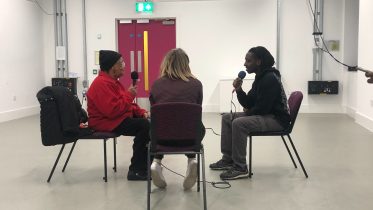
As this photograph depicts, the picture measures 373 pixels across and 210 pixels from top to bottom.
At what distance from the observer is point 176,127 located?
9.13 feet

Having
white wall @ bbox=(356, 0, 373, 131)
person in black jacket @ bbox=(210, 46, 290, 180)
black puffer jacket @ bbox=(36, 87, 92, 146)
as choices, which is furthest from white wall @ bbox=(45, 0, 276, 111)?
black puffer jacket @ bbox=(36, 87, 92, 146)

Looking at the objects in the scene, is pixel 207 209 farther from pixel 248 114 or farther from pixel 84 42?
pixel 84 42

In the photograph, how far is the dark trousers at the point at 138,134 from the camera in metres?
3.50

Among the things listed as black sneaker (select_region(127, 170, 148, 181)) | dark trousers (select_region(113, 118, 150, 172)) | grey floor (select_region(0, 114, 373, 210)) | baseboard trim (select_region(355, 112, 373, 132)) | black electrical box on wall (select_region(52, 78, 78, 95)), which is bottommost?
grey floor (select_region(0, 114, 373, 210))

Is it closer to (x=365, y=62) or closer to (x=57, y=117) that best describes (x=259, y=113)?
(x=57, y=117)

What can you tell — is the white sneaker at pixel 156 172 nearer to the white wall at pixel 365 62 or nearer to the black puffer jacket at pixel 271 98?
the black puffer jacket at pixel 271 98

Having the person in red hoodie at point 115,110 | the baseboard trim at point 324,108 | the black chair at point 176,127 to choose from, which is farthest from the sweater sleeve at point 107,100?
the baseboard trim at point 324,108

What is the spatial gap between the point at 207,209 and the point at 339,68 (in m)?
6.40

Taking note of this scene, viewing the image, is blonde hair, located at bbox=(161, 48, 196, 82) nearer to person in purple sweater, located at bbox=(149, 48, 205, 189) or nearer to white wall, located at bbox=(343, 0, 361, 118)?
person in purple sweater, located at bbox=(149, 48, 205, 189)

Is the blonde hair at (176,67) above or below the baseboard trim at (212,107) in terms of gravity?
above

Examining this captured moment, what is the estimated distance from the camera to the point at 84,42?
8914mm

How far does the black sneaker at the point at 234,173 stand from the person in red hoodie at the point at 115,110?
71cm

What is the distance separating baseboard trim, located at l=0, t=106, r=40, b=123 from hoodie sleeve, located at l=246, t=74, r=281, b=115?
561cm

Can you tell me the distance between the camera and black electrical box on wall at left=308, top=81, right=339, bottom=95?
26.7 feet
